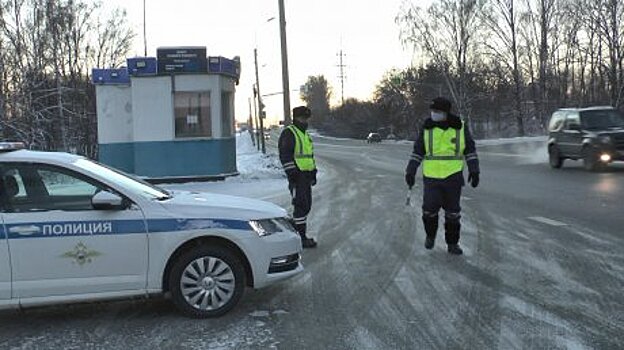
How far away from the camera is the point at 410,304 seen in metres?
6.22

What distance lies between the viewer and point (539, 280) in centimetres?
700

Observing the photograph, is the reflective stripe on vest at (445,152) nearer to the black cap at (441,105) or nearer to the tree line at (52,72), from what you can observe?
the black cap at (441,105)

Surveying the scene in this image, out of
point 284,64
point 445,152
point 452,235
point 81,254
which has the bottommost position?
point 452,235

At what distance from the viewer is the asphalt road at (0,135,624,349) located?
531cm

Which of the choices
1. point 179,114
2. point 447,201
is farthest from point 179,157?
point 447,201

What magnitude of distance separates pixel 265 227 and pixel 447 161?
295 centimetres

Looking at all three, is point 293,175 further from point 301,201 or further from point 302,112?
point 302,112

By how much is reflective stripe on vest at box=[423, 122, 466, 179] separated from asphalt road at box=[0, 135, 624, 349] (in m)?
0.97

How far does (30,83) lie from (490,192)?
2209cm

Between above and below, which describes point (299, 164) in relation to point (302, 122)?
below

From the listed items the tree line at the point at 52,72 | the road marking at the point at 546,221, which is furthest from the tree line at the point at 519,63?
the road marking at the point at 546,221

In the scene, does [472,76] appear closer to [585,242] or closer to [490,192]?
[490,192]

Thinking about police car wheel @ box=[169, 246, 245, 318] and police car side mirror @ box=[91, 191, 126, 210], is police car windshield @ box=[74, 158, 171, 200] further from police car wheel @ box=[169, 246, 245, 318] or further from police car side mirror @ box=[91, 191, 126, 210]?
police car wheel @ box=[169, 246, 245, 318]

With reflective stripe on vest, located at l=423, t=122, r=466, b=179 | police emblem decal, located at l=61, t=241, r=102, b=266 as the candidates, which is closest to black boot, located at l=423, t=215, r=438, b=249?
reflective stripe on vest, located at l=423, t=122, r=466, b=179
